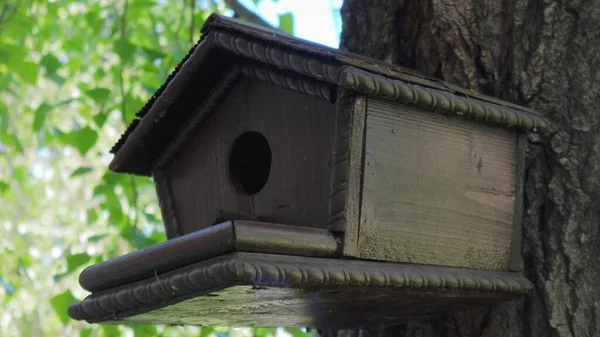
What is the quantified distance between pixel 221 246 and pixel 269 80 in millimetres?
390

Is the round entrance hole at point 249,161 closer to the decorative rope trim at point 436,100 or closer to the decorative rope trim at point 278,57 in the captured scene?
the decorative rope trim at point 278,57

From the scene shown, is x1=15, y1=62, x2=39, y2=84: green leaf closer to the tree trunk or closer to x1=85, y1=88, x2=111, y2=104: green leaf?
x1=85, y1=88, x2=111, y2=104: green leaf

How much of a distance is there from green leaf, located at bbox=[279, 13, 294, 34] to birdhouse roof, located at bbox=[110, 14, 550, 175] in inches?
35.5

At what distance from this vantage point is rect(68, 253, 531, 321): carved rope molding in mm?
949

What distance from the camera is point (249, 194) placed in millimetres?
1390

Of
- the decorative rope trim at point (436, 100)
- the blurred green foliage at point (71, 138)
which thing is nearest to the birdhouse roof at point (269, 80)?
the decorative rope trim at point (436, 100)

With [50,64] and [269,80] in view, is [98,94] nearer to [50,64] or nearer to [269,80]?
[50,64]

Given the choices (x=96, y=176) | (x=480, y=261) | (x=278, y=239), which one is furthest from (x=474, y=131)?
(x=96, y=176)

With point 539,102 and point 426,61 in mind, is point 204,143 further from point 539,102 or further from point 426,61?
point 539,102

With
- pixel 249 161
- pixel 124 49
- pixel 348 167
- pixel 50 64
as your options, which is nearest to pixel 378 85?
pixel 348 167

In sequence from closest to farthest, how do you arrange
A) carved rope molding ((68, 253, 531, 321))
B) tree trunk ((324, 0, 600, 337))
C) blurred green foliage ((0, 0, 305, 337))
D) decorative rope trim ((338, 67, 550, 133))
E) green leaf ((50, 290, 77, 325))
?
carved rope molding ((68, 253, 531, 321)) < decorative rope trim ((338, 67, 550, 133)) < tree trunk ((324, 0, 600, 337)) < green leaf ((50, 290, 77, 325)) < blurred green foliage ((0, 0, 305, 337))

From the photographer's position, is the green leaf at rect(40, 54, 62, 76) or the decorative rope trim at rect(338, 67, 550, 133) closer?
the decorative rope trim at rect(338, 67, 550, 133)

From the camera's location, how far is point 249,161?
4.88 feet

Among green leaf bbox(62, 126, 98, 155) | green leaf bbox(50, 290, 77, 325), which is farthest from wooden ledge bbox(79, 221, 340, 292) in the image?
green leaf bbox(62, 126, 98, 155)
